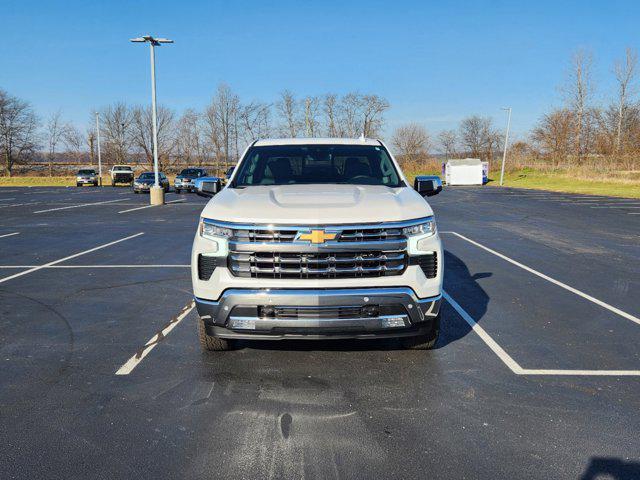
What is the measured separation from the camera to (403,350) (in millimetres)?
4617

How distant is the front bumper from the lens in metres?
3.62

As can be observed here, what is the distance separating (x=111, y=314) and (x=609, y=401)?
505 cm

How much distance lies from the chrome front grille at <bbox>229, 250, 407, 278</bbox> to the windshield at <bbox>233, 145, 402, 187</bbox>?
1.47 metres

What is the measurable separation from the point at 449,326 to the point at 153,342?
3.08 meters

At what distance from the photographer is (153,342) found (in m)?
4.84

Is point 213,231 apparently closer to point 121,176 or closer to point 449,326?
point 449,326

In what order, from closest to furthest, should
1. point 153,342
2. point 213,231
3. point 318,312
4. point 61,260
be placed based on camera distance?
1. point 318,312
2. point 213,231
3. point 153,342
4. point 61,260

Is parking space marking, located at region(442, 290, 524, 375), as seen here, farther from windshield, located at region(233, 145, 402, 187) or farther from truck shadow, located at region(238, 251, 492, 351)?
windshield, located at region(233, 145, 402, 187)

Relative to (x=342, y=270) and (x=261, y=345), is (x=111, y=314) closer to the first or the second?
(x=261, y=345)

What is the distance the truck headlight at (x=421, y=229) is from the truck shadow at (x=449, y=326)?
1.31m

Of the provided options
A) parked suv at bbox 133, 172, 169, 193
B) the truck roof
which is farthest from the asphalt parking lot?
parked suv at bbox 133, 172, 169, 193

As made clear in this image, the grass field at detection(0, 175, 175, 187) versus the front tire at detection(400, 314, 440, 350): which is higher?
the grass field at detection(0, 175, 175, 187)

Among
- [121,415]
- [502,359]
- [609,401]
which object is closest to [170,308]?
[121,415]

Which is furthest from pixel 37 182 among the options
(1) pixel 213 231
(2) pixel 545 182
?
(1) pixel 213 231
